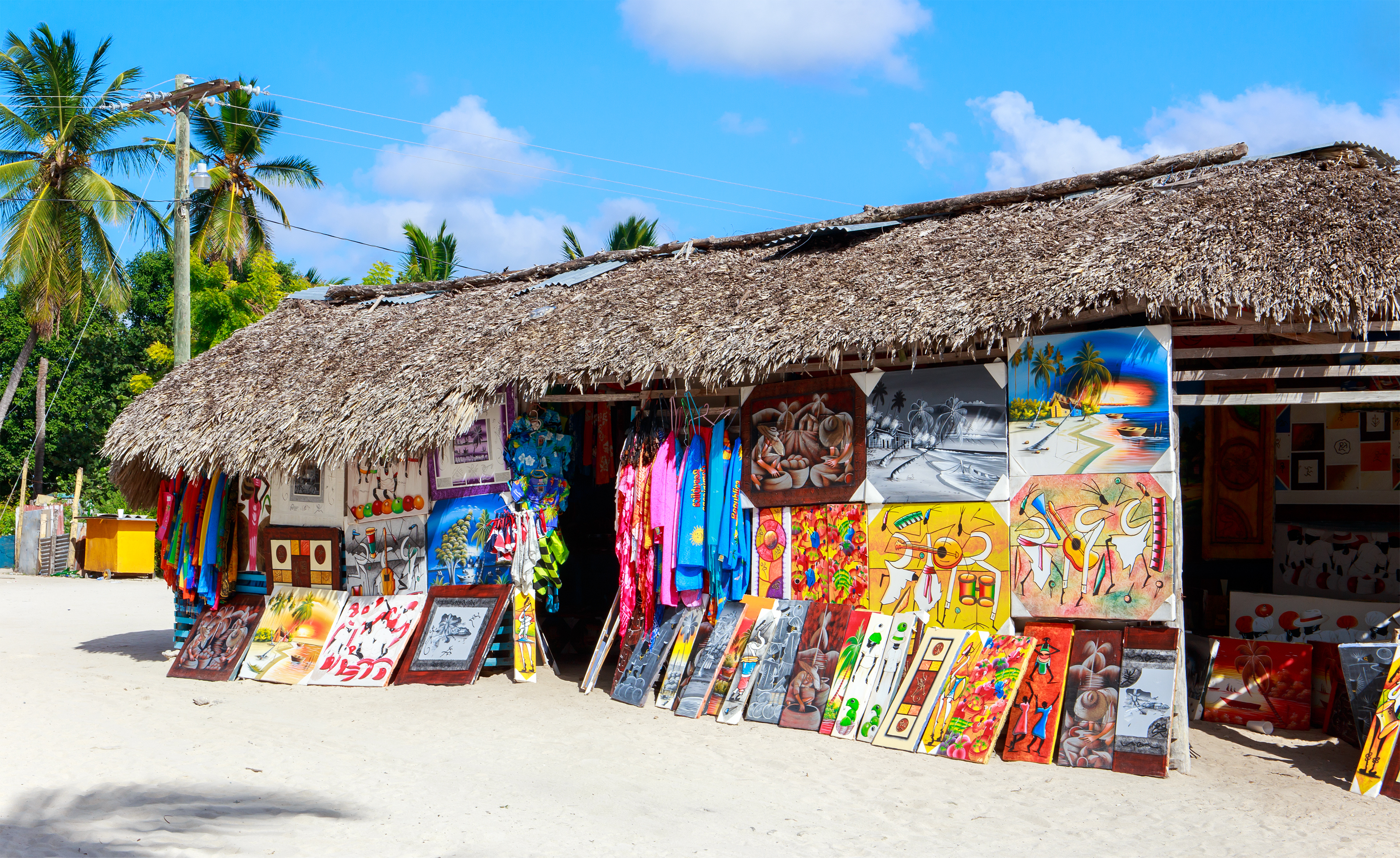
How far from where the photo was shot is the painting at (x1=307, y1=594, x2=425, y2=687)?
28.4 feet

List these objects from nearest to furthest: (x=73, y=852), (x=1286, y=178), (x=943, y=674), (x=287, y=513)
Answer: (x=73, y=852)
(x=943, y=674)
(x=1286, y=178)
(x=287, y=513)

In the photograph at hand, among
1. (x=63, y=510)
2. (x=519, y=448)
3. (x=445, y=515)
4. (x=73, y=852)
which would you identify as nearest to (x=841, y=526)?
(x=519, y=448)

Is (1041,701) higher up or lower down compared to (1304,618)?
lower down

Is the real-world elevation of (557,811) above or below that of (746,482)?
below

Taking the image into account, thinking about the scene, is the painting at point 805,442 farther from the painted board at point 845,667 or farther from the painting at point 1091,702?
the painting at point 1091,702

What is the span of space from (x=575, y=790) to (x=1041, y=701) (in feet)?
8.68

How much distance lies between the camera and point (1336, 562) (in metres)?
8.08

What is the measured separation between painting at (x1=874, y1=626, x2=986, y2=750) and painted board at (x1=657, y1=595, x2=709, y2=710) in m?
1.63

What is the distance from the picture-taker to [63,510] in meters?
21.4

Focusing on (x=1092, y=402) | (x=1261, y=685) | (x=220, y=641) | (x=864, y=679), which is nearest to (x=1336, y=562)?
(x=1261, y=685)

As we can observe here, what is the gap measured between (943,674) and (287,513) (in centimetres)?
603

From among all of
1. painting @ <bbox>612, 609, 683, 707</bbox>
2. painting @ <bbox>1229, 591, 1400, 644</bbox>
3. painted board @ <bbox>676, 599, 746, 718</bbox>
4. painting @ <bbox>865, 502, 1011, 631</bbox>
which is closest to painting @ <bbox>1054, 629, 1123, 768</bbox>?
painting @ <bbox>865, 502, 1011, 631</bbox>

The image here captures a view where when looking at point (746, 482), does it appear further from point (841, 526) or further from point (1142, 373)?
point (1142, 373)

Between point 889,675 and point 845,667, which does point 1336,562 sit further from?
point 845,667
